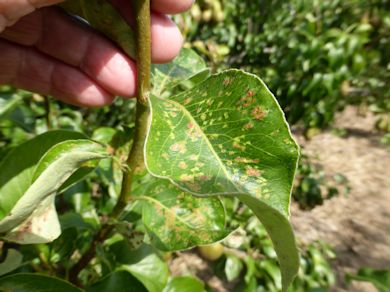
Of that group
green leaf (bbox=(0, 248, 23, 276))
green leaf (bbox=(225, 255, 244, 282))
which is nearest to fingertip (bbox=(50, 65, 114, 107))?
green leaf (bbox=(0, 248, 23, 276))

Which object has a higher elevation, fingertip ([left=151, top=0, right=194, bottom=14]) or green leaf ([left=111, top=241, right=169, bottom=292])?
fingertip ([left=151, top=0, right=194, bottom=14])

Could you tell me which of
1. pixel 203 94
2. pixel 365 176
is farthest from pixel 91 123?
pixel 365 176

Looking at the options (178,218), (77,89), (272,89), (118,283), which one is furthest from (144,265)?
(272,89)

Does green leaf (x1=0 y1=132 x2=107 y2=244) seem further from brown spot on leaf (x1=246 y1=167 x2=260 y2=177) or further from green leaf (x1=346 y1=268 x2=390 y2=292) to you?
green leaf (x1=346 y1=268 x2=390 y2=292)

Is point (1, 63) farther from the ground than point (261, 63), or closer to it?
closer to it

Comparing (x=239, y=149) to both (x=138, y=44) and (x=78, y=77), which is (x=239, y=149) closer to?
(x=138, y=44)

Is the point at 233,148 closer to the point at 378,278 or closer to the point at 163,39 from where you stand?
the point at 163,39
